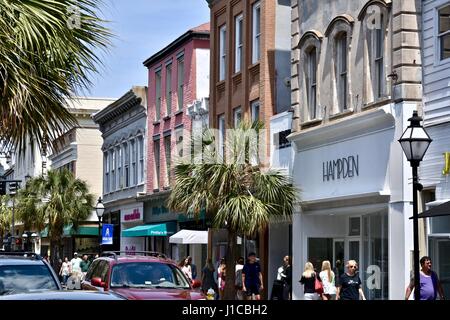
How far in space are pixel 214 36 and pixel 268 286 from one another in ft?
35.5

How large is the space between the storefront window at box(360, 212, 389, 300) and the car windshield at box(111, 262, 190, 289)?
787 centimetres

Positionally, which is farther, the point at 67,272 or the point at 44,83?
the point at 67,272

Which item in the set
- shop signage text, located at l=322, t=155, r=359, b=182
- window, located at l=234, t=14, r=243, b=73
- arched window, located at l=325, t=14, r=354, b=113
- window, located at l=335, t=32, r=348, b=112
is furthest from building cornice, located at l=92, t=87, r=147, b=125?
window, located at l=335, t=32, r=348, b=112

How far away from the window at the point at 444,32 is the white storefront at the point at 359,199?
62.1 inches

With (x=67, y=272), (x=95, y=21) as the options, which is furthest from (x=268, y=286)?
(x=95, y=21)

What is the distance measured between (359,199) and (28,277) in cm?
1429

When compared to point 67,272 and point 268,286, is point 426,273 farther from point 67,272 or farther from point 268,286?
point 67,272

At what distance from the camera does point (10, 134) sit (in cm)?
873

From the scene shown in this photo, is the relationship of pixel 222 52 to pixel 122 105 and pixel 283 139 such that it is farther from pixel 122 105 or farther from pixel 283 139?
pixel 122 105

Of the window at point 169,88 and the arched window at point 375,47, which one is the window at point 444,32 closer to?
the arched window at point 375,47

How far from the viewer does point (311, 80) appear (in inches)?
1051

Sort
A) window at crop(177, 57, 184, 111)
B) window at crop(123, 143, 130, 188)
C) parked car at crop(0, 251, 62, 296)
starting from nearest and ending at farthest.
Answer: parked car at crop(0, 251, 62, 296)
window at crop(177, 57, 184, 111)
window at crop(123, 143, 130, 188)

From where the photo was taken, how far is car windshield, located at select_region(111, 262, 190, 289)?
1536 centimetres

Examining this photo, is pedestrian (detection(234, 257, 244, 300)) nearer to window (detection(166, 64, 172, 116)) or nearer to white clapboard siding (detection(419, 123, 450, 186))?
white clapboard siding (detection(419, 123, 450, 186))
